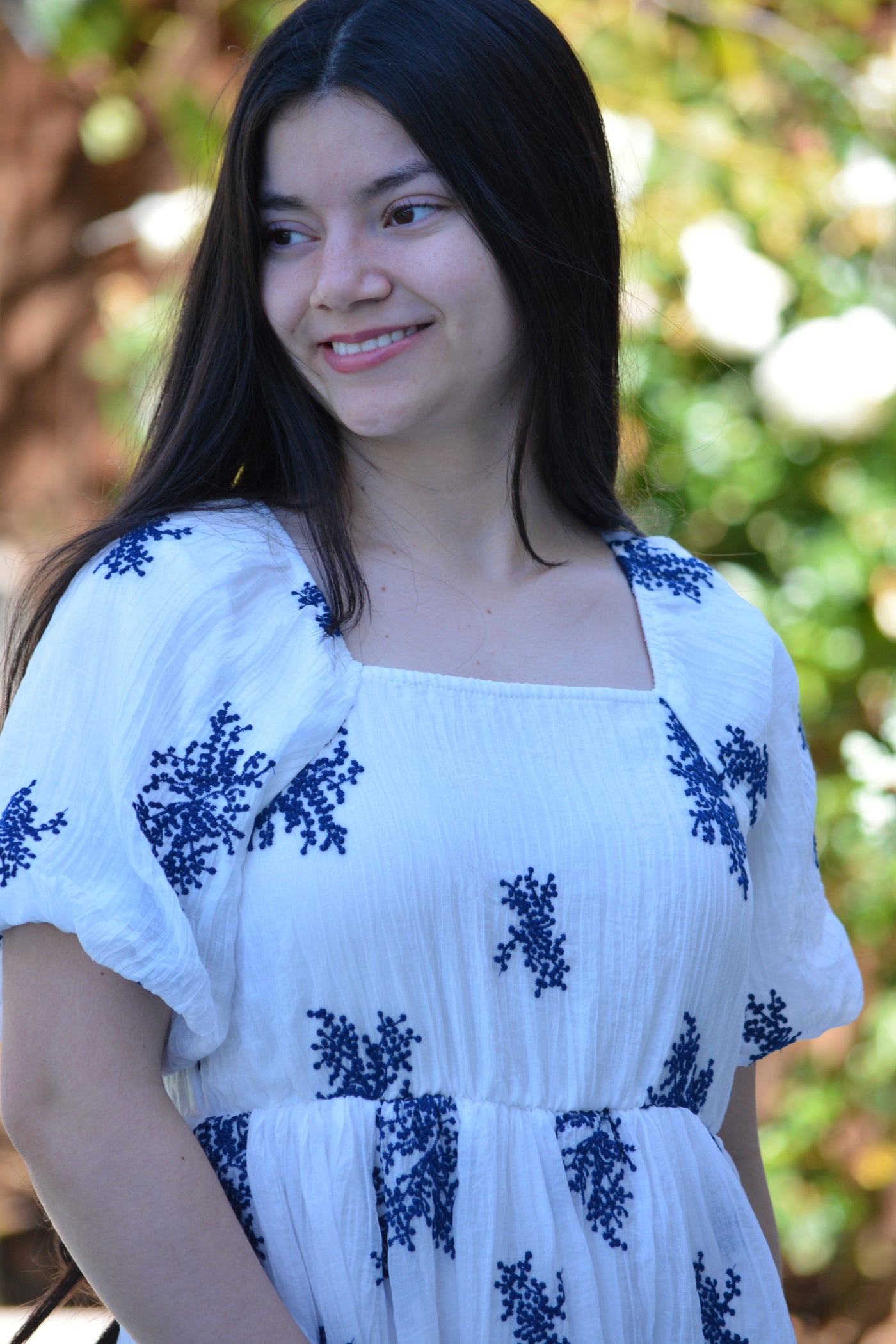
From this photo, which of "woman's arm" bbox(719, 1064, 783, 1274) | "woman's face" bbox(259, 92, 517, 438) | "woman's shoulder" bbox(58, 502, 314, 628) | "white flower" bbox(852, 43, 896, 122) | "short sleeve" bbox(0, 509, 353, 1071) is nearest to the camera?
"short sleeve" bbox(0, 509, 353, 1071)

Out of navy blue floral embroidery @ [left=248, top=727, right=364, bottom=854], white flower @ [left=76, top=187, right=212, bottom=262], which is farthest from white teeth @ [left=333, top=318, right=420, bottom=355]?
white flower @ [left=76, top=187, right=212, bottom=262]

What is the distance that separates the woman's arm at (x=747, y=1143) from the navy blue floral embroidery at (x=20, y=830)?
895 millimetres

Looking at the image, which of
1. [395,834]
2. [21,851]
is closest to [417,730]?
[395,834]

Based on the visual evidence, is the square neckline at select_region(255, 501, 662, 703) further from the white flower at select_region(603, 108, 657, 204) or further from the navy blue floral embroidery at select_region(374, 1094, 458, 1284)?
the white flower at select_region(603, 108, 657, 204)

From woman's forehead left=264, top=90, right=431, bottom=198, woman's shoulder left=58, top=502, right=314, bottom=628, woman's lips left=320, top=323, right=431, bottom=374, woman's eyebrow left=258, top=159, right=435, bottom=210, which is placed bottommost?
woman's shoulder left=58, top=502, right=314, bottom=628

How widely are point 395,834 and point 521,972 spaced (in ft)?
0.61

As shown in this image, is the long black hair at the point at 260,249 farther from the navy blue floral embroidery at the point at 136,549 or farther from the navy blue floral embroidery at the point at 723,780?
the navy blue floral embroidery at the point at 723,780

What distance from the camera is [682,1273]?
1307mm

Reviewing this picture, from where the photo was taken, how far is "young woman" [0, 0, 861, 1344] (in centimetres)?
114

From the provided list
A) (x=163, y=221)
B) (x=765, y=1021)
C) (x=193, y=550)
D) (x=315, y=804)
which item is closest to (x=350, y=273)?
(x=193, y=550)

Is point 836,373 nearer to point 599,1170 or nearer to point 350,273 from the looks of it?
point 350,273

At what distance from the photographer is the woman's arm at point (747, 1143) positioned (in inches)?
63.6

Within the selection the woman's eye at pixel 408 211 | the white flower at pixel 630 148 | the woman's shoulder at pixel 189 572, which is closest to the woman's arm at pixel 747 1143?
the woman's shoulder at pixel 189 572

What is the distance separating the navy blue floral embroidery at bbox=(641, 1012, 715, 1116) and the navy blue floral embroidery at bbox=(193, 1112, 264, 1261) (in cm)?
Result: 39
